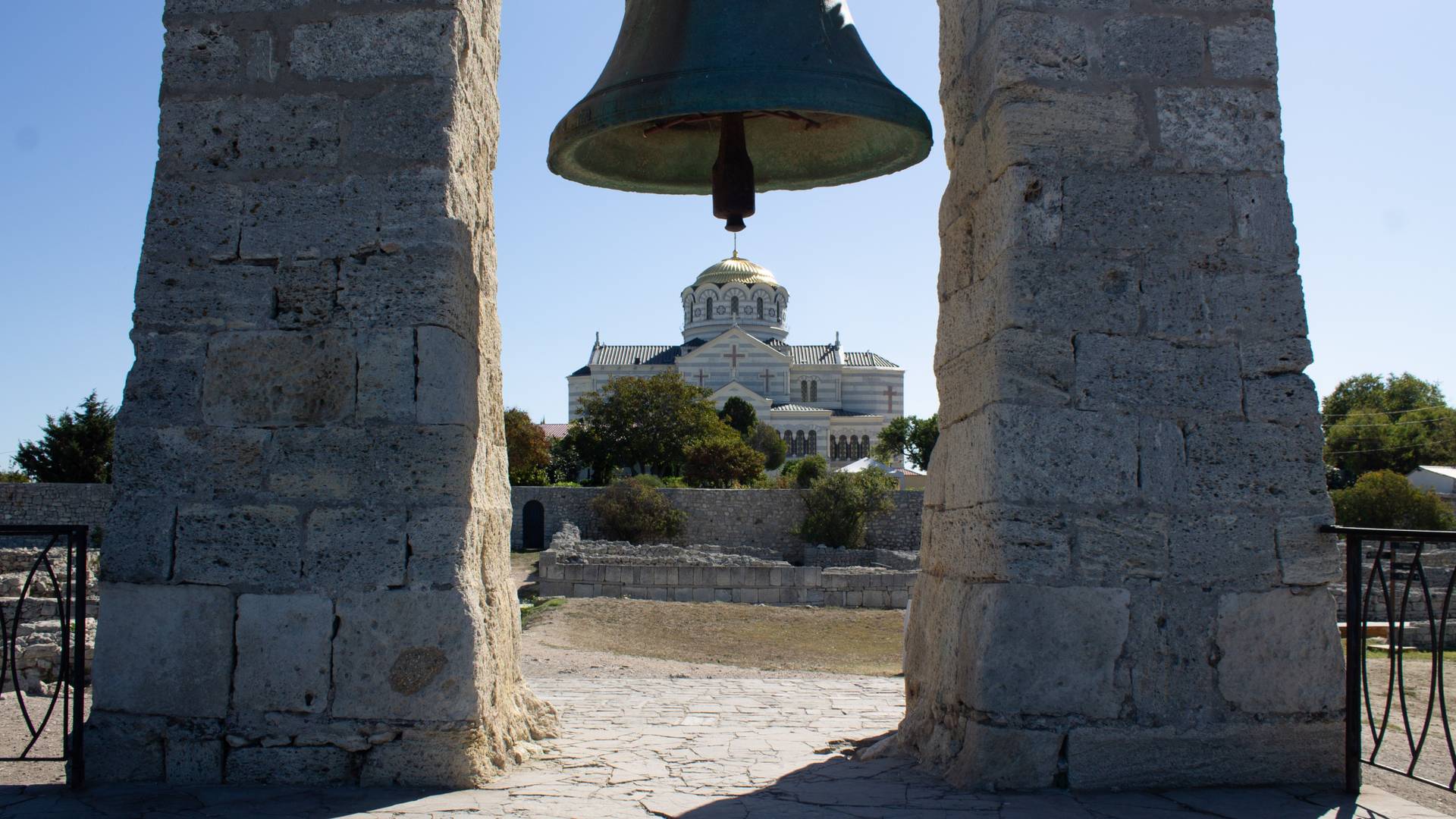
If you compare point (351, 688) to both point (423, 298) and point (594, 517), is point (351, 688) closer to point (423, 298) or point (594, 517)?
point (423, 298)

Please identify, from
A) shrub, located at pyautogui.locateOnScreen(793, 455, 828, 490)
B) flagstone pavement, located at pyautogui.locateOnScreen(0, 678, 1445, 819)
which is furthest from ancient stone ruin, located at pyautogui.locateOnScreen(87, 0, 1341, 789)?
shrub, located at pyautogui.locateOnScreen(793, 455, 828, 490)

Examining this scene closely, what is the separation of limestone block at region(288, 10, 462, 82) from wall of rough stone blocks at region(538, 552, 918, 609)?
15154mm

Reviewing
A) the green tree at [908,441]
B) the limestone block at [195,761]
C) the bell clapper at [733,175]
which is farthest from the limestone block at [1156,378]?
the green tree at [908,441]

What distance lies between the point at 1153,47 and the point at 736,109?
1433 mm

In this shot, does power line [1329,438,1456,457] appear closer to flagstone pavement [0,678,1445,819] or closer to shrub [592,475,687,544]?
shrub [592,475,687,544]

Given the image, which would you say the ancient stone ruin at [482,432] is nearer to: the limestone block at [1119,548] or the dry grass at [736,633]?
the limestone block at [1119,548]

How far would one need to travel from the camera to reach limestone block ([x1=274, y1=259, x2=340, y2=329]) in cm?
352

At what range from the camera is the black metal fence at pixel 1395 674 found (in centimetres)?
326

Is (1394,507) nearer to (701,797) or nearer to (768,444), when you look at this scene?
(701,797)

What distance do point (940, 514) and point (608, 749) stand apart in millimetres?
1550

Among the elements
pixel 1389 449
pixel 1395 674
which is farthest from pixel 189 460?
pixel 1389 449

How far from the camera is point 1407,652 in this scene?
12688 mm

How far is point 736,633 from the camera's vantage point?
1414cm

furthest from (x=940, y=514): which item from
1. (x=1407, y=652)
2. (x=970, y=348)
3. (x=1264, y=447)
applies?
(x=1407, y=652)
